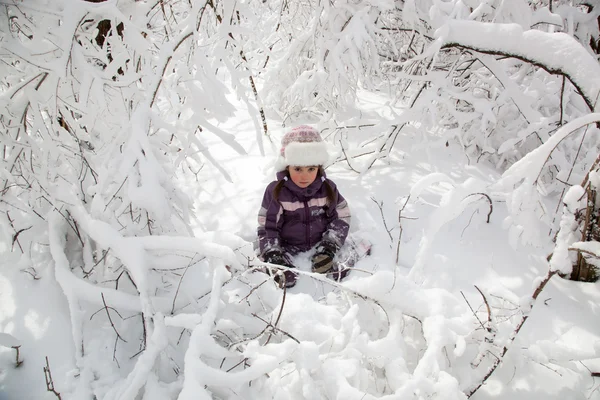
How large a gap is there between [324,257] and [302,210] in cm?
45

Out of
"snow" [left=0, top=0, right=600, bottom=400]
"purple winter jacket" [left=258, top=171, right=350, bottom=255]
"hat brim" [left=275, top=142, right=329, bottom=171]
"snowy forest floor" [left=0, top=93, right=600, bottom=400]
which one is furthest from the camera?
"purple winter jacket" [left=258, top=171, right=350, bottom=255]

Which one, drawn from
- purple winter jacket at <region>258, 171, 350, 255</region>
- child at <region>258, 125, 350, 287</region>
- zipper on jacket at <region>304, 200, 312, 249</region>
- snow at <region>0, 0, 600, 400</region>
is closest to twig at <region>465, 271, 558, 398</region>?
snow at <region>0, 0, 600, 400</region>

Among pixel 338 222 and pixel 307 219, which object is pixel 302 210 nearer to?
pixel 307 219

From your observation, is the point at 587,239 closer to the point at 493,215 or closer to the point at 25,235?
the point at 493,215

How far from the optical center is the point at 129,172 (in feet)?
4.58

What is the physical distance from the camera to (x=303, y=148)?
2.52 m

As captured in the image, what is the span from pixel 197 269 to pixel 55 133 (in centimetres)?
122

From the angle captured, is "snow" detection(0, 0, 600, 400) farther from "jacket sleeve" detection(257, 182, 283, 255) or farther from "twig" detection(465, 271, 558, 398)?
"jacket sleeve" detection(257, 182, 283, 255)

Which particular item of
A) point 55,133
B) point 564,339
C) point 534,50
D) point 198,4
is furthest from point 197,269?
point 534,50

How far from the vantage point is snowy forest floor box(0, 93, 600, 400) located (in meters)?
1.51

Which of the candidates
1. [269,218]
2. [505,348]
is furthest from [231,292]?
[505,348]

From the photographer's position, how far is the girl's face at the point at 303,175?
8.57ft

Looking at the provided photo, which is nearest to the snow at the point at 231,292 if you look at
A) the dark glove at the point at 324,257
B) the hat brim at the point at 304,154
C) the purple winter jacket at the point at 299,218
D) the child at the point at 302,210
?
the dark glove at the point at 324,257

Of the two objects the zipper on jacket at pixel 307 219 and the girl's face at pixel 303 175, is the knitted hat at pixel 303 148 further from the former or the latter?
the zipper on jacket at pixel 307 219
